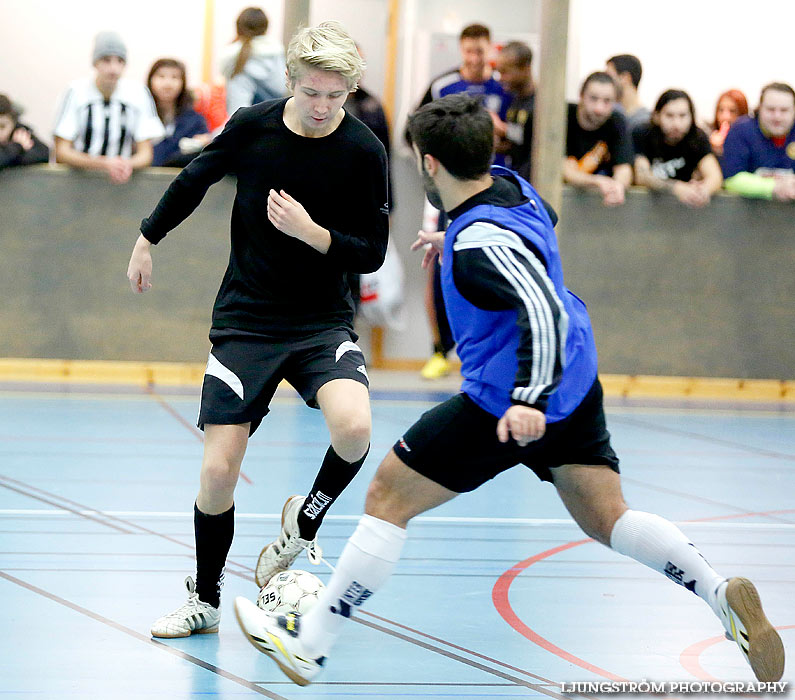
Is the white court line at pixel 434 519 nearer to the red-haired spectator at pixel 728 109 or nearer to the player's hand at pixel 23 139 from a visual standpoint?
the player's hand at pixel 23 139

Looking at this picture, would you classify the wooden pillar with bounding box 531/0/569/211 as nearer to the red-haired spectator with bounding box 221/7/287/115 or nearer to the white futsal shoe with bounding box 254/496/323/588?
the red-haired spectator with bounding box 221/7/287/115

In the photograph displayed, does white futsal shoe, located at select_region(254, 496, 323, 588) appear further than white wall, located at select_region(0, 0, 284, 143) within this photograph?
No

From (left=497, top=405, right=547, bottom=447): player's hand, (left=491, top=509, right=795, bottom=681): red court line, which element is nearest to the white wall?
(left=491, top=509, right=795, bottom=681): red court line

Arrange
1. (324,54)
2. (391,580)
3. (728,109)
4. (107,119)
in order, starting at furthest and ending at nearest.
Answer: (728,109)
(107,119)
(391,580)
(324,54)

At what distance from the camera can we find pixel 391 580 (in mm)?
4555

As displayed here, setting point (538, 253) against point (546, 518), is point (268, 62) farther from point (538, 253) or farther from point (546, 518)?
point (538, 253)

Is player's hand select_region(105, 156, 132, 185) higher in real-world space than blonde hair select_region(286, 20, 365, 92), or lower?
lower

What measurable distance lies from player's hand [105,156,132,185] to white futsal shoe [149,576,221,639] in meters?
5.60

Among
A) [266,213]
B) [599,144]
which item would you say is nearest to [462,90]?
[599,144]

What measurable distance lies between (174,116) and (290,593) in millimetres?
6014

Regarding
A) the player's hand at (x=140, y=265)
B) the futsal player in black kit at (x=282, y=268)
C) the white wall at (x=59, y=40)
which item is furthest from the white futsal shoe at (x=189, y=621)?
the white wall at (x=59, y=40)

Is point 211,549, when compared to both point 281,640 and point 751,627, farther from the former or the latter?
point 751,627

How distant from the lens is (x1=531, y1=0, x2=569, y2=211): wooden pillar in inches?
373

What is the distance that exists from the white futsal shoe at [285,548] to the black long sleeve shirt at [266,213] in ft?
2.06
